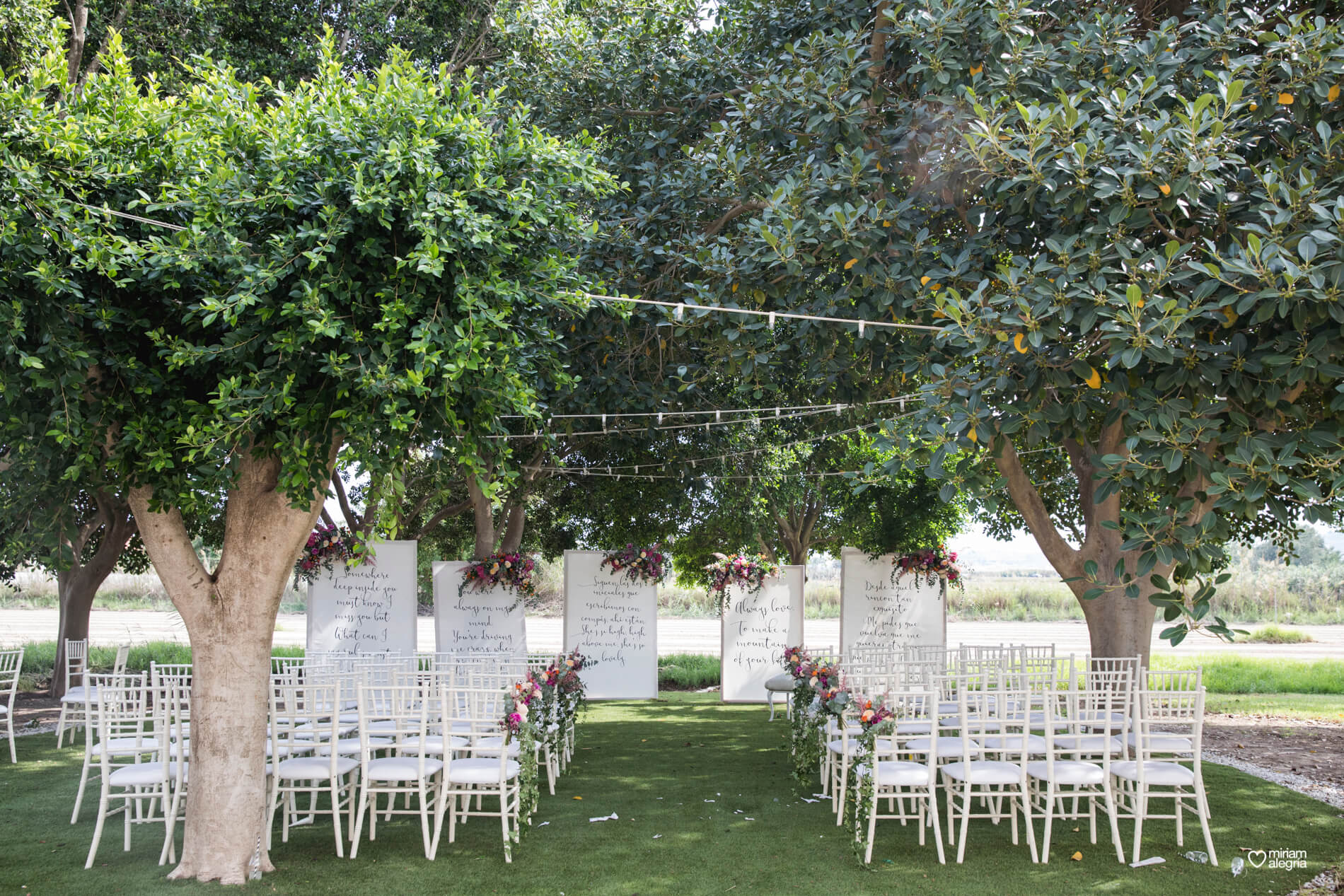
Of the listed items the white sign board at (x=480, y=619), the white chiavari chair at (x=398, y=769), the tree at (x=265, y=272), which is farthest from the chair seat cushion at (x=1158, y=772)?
the white sign board at (x=480, y=619)

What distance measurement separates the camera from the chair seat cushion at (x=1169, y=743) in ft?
18.0

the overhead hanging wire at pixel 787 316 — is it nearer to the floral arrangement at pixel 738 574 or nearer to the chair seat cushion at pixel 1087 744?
the chair seat cushion at pixel 1087 744

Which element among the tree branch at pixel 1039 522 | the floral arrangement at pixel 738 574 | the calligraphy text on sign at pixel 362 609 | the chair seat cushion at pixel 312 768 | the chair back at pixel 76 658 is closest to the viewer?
the chair seat cushion at pixel 312 768

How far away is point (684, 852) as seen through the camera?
5441mm

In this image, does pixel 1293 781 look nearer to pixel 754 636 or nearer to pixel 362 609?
pixel 754 636

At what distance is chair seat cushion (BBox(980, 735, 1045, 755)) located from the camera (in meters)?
5.45

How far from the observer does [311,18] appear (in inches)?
349

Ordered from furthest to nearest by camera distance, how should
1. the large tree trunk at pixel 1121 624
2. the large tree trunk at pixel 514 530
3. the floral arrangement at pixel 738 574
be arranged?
the large tree trunk at pixel 514 530 → the floral arrangement at pixel 738 574 → the large tree trunk at pixel 1121 624

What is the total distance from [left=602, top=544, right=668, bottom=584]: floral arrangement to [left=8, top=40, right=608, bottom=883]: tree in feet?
21.3

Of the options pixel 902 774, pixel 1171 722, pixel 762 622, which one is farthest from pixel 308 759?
pixel 762 622

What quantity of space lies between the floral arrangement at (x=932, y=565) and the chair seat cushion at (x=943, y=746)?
15.8 ft

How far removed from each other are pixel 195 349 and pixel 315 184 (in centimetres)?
87

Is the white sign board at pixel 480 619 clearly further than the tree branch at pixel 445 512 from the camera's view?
No

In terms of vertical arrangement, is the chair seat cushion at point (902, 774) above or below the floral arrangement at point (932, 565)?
below
